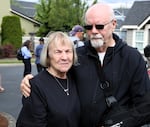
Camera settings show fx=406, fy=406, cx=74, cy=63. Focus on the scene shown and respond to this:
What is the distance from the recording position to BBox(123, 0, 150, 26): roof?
3153 cm

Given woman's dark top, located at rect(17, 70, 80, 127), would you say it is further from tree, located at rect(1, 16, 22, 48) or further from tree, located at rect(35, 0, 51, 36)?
tree, located at rect(35, 0, 51, 36)

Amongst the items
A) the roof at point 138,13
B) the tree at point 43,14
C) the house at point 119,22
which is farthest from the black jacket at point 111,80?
the tree at point 43,14

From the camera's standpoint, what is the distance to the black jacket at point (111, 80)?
3.10 m

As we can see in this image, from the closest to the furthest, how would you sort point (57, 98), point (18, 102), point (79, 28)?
1. point (57, 98)
2. point (79, 28)
3. point (18, 102)

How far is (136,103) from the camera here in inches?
123

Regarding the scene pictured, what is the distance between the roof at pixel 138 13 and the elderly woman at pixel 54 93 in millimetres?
28156

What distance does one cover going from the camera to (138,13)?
33.3 meters

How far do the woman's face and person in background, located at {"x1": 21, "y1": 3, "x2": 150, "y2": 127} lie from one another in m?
0.11

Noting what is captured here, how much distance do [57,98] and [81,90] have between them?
0.20 meters

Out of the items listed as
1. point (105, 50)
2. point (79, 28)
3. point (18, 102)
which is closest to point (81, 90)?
point (105, 50)

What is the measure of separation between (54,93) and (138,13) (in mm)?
30958

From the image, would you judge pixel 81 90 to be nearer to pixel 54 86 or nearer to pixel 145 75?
pixel 54 86

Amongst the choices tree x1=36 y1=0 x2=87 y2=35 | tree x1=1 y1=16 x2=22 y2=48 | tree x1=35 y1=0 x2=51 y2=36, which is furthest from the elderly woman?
tree x1=35 y1=0 x2=51 y2=36

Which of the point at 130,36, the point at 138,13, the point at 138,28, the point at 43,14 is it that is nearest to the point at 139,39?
the point at 138,28
